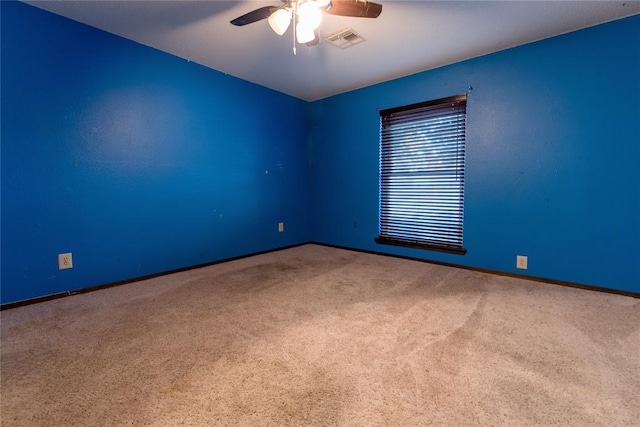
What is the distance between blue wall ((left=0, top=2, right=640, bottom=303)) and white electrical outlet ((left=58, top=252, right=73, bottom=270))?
0.05 metres

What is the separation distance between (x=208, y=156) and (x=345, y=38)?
1971 millimetres

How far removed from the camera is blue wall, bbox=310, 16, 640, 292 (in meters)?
2.28

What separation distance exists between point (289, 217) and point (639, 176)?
3.72 m

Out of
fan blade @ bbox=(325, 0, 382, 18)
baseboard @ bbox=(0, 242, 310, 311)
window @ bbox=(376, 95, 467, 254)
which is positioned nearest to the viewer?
fan blade @ bbox=(325, 0, 382, 18)

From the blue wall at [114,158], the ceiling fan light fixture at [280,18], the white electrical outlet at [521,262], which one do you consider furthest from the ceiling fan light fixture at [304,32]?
the white electrical outlet at [521,262]

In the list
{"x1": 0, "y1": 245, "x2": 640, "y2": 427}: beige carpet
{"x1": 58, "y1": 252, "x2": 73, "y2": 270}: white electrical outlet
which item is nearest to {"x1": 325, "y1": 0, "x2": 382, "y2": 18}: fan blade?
{"x1": 0, "y1": 245, "x2": 640, "y2": 427}: beige carpet

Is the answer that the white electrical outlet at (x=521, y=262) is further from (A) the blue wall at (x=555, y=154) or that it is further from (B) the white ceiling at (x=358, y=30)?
(B) the white ceiling at (x=358, y=30)

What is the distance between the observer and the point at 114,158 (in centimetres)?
256

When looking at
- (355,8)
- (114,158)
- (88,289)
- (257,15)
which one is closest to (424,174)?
(355,8)

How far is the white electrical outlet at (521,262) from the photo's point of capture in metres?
2.74

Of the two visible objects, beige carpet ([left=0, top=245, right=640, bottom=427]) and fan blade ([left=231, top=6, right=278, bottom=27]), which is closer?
beige carpet ([left=0, top=245, right=640, bottom=427])

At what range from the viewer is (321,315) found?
1968 millimetres

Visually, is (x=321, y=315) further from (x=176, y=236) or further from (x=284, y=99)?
(x=284, y=99)

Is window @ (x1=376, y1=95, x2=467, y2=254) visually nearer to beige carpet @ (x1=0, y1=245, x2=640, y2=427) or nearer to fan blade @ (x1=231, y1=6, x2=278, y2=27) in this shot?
beige carpet @ (x1=0, y1=245, x2=640, y2=427)
